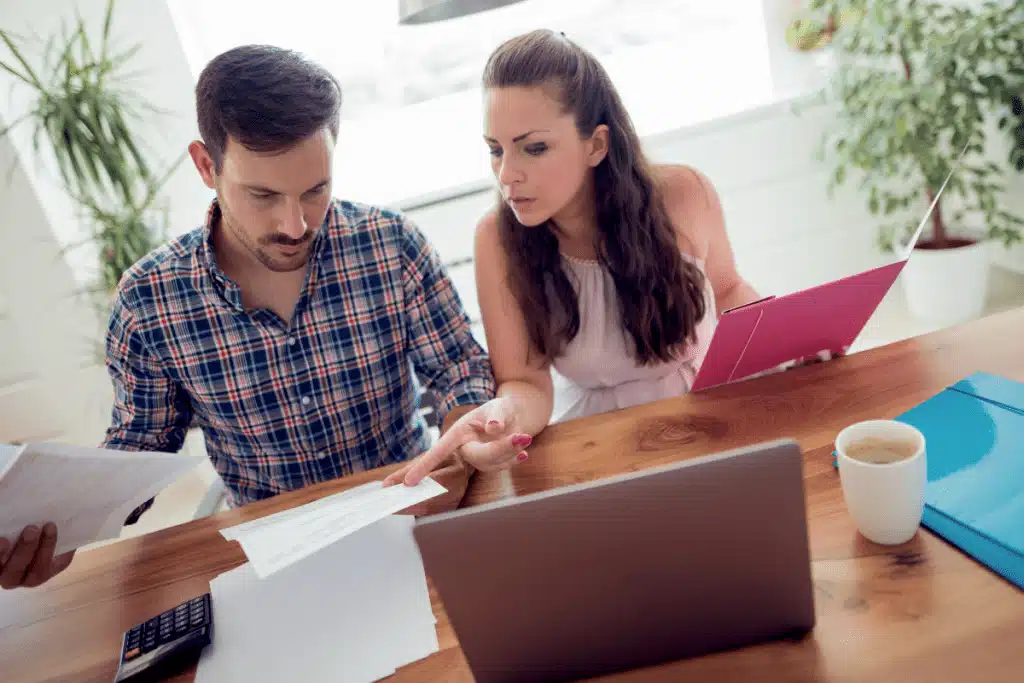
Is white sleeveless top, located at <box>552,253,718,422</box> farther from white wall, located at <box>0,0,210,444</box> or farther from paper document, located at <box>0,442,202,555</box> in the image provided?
white wall, located at <box>0,0,210,444</box>

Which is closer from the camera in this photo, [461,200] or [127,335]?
[127,335]

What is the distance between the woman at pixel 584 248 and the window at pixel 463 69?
1512 mm

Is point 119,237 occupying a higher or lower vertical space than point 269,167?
lower

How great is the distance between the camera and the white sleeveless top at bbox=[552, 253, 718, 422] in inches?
55.0

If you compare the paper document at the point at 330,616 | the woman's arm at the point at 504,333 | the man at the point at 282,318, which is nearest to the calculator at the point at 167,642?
the paper document at the point at 330,616

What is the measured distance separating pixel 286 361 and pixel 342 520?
595 millimetres

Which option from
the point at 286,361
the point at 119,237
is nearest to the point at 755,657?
the point at 286,361

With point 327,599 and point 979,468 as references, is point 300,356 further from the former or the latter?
point 979,468

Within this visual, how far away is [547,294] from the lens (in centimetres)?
135

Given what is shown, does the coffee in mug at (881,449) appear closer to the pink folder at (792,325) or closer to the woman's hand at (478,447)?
the pink folder at (792,325)

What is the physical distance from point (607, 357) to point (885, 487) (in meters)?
0.79

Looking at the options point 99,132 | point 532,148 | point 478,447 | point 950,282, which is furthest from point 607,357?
point 950,282

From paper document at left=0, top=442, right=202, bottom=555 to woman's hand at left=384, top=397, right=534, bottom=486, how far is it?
0.99ft

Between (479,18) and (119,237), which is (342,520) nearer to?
(119,237)
